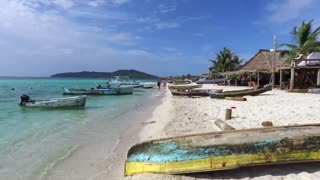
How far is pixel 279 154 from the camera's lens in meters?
4.76

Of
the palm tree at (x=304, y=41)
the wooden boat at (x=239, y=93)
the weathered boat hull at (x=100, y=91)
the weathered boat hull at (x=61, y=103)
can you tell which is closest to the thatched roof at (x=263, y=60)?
the palm tree at (x=304, y=41)

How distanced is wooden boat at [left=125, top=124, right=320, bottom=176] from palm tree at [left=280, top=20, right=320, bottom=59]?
22928mm

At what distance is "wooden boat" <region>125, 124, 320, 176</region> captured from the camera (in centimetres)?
475

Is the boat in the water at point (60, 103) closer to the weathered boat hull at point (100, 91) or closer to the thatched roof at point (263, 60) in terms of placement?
the weathered boat hull at point (100, 91)

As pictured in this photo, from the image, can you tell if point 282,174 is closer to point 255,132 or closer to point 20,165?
point 255,132

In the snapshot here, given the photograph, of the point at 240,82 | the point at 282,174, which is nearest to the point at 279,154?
the point at 282,174

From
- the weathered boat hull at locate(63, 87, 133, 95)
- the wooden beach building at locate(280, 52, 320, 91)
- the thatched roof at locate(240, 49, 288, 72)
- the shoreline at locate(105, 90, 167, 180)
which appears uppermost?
the thatched roof at locate(240, 49, 288, 72)

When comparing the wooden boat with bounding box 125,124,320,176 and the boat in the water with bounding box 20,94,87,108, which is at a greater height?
the wooden boat with bounding box 125,124,320,176

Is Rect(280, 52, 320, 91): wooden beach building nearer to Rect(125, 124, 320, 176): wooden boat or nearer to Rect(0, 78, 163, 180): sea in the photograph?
Rect(0, 78, 163, 180): sea

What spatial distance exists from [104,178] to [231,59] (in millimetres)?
45501

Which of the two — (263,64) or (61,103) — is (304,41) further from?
(61,103)

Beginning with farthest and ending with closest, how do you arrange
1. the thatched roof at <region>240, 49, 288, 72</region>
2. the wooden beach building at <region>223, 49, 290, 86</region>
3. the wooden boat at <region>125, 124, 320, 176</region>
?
the thatched roof at <region>240, 49, 288, 72</region>, the wooden beach building at <region>223, 49, 290, 86</region>, the wooden boat at <region>125, 124, 320, 176</region>

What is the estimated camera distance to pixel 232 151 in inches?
188

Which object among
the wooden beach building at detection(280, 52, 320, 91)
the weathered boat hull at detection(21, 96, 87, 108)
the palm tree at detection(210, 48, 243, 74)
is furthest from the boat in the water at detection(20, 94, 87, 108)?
the palm tree at detection(210, 48, 243, 74)
